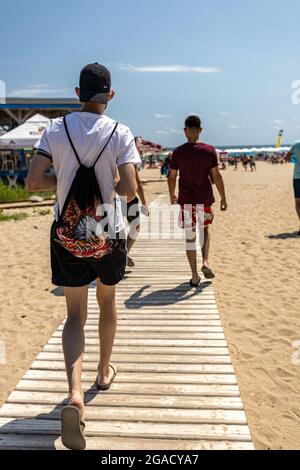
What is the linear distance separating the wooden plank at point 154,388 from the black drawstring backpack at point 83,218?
115 centimetres

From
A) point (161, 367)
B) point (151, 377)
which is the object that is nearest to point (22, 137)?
point (161, 367)

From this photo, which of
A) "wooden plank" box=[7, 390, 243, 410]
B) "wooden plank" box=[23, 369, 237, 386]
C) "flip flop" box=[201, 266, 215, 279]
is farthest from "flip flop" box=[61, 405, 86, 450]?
"flip flop" box=[201, 266, 215, 279]

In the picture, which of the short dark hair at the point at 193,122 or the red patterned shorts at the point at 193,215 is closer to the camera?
the short dark hair at the point at 193,122

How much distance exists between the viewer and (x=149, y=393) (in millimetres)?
2994

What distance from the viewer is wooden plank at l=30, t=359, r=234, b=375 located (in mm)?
3289

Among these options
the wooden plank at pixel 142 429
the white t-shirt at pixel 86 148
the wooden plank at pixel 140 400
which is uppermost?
the white t-shirt at pixel 86 148

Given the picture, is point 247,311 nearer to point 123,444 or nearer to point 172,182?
point 172,182

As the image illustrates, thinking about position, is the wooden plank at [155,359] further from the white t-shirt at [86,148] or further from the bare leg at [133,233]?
the bare leg at [133,233]

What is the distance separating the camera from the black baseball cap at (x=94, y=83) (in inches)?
92.5

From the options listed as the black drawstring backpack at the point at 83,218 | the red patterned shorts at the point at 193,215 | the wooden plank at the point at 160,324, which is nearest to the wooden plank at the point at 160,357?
the wooden plank at the point at 160,324

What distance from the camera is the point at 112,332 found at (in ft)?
9.27

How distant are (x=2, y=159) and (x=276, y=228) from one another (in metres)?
15.2

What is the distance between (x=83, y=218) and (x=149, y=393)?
1.35m

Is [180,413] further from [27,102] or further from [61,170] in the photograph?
[27,102]
